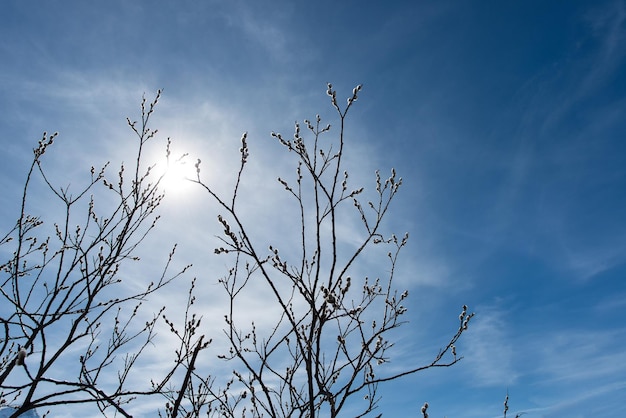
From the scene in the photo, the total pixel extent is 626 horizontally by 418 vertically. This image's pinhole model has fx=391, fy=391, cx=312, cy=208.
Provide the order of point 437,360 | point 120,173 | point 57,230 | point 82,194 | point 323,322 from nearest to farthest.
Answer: point 323,322, point 437,360, point 82,194, point 120,173, point 57,230

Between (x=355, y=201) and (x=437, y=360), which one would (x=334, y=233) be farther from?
(x=437, y=360)

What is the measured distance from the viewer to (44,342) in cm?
332

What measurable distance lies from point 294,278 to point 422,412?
130 cm

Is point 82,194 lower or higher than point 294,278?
higher

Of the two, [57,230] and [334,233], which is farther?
[57,230]

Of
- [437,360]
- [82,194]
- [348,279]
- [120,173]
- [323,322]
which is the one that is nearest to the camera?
[323,322]

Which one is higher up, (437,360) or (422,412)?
(437,360)

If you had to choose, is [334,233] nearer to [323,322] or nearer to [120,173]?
[323,322]

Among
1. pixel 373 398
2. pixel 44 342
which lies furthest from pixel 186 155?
pixel 373 398

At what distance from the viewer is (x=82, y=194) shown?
4.53m

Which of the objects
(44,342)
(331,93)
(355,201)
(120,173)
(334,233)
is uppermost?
(120,173)

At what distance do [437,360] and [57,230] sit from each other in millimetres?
5110

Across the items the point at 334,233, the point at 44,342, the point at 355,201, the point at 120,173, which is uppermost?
the point at 120,173

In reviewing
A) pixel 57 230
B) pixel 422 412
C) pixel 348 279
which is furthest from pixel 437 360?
pixel 57 230
